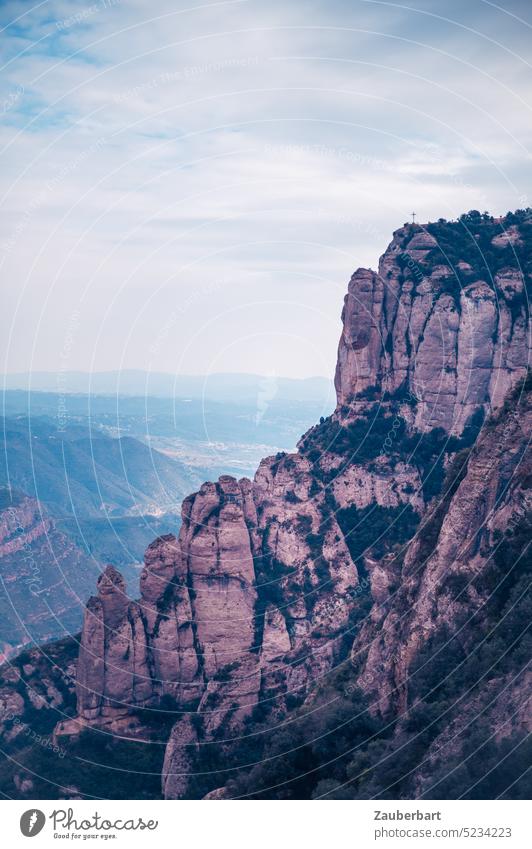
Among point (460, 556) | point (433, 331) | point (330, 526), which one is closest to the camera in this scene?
point (460, 556)

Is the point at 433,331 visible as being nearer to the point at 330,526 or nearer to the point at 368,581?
the point at 330,526

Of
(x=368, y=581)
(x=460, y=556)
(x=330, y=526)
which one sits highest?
(x=460, y=556)

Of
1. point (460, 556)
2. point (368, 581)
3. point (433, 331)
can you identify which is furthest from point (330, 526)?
point (460, 556)

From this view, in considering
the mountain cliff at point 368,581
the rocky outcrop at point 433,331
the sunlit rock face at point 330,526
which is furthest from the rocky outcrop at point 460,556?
the rocky outcrop at point 433,331

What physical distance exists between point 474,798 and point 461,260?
2912 inches

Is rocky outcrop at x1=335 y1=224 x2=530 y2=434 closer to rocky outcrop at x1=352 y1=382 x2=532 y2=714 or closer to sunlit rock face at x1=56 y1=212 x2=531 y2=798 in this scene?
sunlit rock face at x1=56 y1=212 x2=531 y2=798

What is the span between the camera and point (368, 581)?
9081 centimetres

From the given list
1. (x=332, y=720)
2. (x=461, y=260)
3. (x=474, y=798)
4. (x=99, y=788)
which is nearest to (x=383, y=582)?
(x=332, y=720)

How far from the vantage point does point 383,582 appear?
72.8 meters

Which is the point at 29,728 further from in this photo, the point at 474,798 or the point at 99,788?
the point at 474,798

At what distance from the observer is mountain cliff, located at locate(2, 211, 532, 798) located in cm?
5091

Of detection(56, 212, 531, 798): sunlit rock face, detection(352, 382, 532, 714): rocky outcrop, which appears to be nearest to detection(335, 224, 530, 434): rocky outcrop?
detection(56, 212, 531, 798): sunlit rock face

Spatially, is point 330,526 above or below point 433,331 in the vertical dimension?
below

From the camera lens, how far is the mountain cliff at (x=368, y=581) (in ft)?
167
